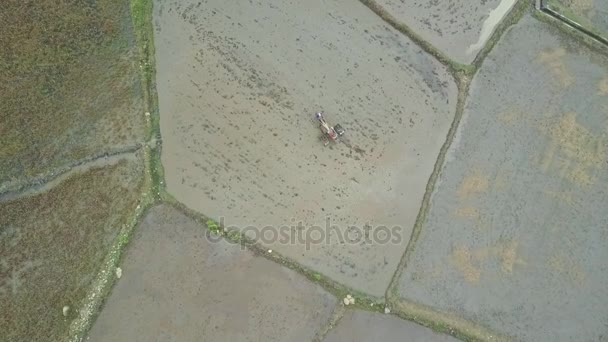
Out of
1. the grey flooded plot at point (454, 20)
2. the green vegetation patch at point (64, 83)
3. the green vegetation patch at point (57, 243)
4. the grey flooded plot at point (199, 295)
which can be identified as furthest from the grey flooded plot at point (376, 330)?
the grey flooded plot at point (454, 20)

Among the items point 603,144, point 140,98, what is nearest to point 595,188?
point 603,144

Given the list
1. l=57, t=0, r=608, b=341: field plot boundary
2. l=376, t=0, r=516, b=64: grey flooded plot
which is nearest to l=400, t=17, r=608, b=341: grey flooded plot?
l=57, t=0, r=608, b=341: field plot boundary

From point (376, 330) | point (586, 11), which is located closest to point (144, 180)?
point (376, 330)

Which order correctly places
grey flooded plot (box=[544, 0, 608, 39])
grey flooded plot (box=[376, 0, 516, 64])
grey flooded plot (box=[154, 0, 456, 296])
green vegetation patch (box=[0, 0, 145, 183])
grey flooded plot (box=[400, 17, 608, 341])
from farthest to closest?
grey flooded plot (box=[544, 0, 608, 39]), grey flooded plot (box=[376, 0, 516, 64]), green vegetation patch (box=[0, 0, 145, 183]), grey flooded plot (box=[154, 0, 456, 296]), grey flooded plot (box=[400, 17, 608, 341])

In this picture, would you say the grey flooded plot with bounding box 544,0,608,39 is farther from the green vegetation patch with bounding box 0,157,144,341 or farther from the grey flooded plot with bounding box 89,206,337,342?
the green vegetation patch with bounding box 0,157,144,341

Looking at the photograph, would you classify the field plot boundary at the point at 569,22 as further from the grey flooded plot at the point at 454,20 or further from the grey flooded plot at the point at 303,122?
the grey flooded plot at the point at 303,122
